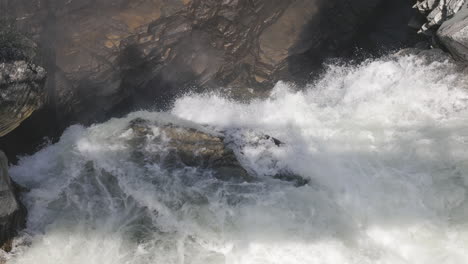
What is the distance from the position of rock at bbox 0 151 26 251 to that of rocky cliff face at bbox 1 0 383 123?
Answer: 2.70 m

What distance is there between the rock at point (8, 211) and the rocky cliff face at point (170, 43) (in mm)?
2696

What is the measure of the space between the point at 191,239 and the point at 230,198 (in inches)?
39.0

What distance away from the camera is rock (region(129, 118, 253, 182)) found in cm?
696

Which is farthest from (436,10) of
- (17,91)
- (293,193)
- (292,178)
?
(17,91)

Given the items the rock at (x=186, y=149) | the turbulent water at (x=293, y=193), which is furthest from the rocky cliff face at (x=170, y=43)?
the rock at (x=186, y=149)

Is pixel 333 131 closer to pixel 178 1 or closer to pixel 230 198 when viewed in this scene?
pixel 230 198

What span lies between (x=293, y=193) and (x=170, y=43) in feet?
15.7

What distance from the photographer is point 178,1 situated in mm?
8758

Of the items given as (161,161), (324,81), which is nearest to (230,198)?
(161,161)

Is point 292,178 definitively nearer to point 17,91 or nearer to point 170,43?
point 170,43

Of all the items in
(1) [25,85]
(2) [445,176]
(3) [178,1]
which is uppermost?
(3) [178,1]

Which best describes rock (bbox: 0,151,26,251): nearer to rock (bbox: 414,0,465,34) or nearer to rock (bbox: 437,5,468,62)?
rock (bbox: 437,5,468,62)

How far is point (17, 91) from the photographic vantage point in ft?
19.1

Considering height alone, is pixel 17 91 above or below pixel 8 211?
above
